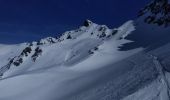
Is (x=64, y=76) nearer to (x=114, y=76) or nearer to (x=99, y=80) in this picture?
(x=99, y=80)

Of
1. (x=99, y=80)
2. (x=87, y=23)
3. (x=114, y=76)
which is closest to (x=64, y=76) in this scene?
(x=99, y=80)

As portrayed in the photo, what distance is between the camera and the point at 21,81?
4678 centimetres

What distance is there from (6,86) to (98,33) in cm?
9800

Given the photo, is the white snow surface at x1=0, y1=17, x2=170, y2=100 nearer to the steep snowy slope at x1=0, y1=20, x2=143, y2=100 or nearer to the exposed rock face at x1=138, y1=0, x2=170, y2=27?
the steep snowy slope at x1=0, y1=20, x2=143, y2=100

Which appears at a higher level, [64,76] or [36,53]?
[36,53]

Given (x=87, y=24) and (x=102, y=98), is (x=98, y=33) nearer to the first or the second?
(x=87, y=24)

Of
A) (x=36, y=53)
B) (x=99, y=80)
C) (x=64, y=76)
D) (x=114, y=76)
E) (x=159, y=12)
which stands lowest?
(x=114, y=76)

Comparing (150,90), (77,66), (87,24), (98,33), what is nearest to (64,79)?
(77,66)

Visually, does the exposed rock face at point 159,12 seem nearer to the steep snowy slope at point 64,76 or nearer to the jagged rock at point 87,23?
the steep snowy slope at point 64,76

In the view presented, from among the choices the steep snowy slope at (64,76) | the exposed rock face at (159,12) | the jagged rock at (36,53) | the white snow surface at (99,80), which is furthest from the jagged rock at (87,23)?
the exposed rock face at (159,12)

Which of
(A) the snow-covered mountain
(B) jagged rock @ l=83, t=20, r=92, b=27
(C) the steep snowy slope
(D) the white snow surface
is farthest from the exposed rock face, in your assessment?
(B) jagged rock @ l=83, t=20, r=92, b=27

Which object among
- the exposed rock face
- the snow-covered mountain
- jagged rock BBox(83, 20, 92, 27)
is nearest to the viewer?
the snow-covered mountain

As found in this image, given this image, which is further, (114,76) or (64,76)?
(64,76)

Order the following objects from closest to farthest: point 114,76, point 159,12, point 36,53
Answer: point 159,12 → point 114,76 → point 36,53
